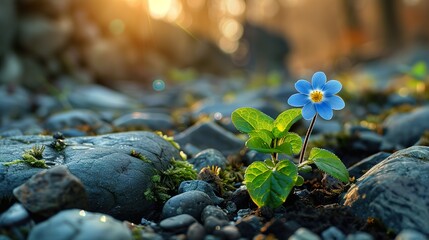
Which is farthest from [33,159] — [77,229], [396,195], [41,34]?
[41,34]

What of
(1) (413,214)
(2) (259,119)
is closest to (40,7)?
(2) (259,119)

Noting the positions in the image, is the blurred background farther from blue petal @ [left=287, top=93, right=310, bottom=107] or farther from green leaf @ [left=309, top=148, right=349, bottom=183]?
green leaf @ [left=309, top=148, right=349, bottom=183]

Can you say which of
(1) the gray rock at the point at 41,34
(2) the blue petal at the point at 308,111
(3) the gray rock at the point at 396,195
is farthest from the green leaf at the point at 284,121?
(1) the gray rock at the point at 41,34

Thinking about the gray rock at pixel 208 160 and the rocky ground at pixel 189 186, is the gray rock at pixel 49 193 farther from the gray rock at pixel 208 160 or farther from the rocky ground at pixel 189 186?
the gray rock at pixel 208 160

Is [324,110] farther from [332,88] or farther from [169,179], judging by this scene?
[169,179]

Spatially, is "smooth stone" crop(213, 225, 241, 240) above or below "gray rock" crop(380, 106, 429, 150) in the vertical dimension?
below

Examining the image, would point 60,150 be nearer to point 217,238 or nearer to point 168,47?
point 217,238

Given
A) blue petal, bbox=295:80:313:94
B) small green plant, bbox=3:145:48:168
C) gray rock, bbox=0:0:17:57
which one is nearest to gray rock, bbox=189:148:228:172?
blue petal, bbox=295:80:313:94

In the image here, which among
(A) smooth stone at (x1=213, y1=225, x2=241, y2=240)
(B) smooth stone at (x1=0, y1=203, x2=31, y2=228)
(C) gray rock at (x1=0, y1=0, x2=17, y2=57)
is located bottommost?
(B) smooth stone at (x1=0, y1=203, x2=31, y2=228)
